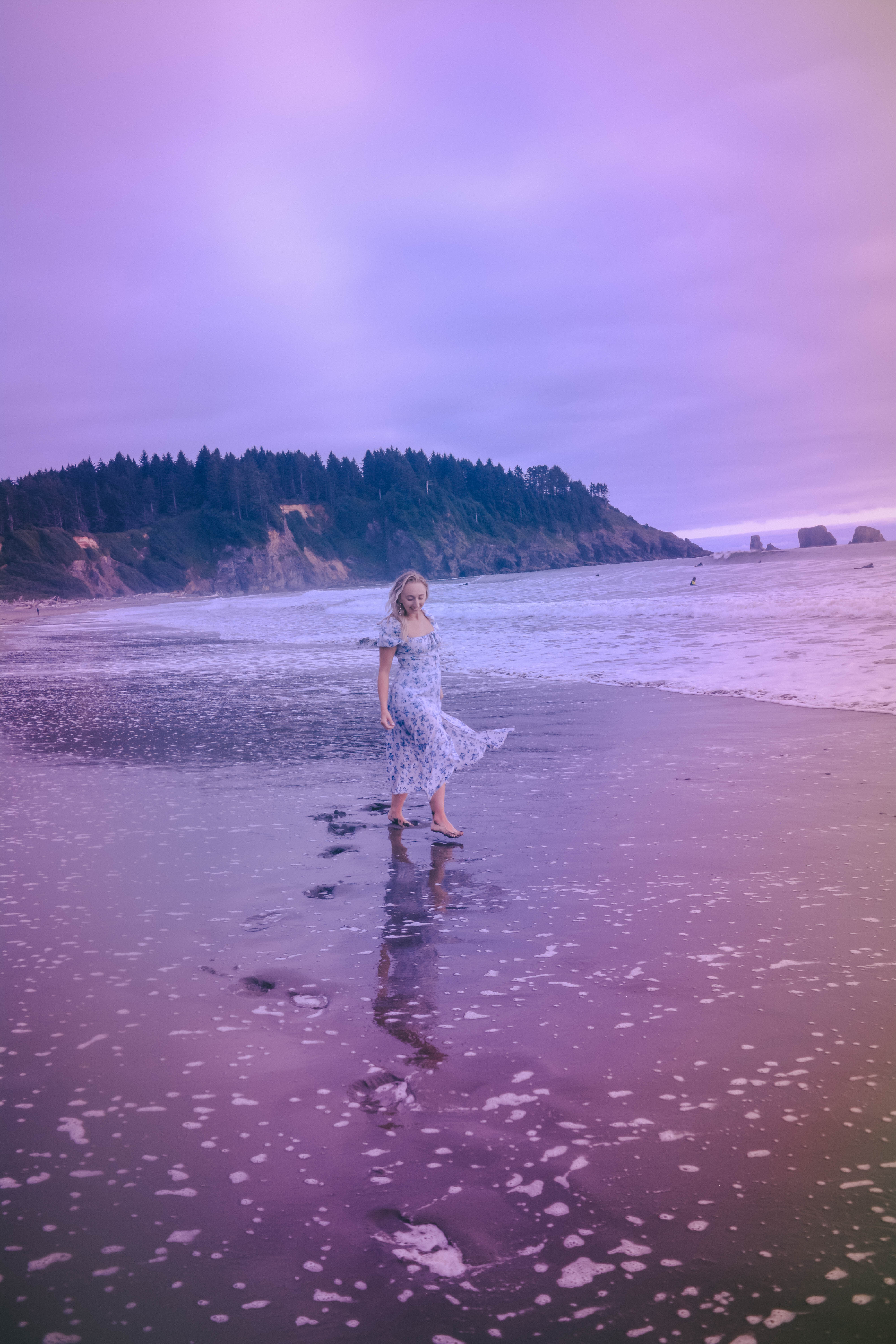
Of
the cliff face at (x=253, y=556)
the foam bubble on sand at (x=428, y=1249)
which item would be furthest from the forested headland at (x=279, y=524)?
the foam bubble on sand at (x=428, y=1249)

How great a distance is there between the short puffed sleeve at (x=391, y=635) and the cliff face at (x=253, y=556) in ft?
317

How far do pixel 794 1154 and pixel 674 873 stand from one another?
2.43 metres

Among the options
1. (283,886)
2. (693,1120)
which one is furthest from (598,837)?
(693,1120)

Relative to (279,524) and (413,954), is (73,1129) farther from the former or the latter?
(279,524)

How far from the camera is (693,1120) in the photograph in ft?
8.40

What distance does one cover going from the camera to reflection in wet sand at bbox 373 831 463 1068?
315 centimetres

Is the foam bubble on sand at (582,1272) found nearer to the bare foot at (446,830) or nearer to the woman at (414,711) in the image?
the bare foot at (446,830)

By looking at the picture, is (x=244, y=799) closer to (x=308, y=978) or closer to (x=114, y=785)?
(x=114, y=785)

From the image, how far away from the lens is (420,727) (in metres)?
6.25

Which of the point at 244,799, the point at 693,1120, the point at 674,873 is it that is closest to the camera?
the point at 693,1120

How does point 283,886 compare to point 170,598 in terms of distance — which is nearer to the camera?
point 283,886

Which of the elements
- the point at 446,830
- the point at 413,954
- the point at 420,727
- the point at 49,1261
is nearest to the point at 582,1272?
the point at 49,1261

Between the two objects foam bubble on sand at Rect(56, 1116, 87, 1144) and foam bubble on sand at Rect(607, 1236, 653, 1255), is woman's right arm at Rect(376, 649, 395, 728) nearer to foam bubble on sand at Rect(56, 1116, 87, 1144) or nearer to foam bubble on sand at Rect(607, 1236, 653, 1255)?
foam bubble on sand at Rect(56, 1116, 87, 1144)

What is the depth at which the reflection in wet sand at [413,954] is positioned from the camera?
10.3ft
